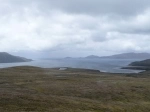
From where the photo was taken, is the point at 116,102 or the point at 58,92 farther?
the point at 58,92

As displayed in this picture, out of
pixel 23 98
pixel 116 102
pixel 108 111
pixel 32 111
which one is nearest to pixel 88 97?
pixel 116 102

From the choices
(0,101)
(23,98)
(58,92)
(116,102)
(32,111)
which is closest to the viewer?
(32,111)

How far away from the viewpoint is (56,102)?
3947 cm

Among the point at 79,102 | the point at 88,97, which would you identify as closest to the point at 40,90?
the point at 88,97

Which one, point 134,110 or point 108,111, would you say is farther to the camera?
point 134,110

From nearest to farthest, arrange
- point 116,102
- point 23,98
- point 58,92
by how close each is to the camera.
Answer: point 23,98
point 116,102
point 58,92

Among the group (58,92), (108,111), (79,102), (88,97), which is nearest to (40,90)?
(58,92)

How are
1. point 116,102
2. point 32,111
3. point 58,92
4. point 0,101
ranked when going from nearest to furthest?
point 32,111, point 0,101, point 116,102, point 58,92

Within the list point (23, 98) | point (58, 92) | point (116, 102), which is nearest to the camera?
point (23, 98)

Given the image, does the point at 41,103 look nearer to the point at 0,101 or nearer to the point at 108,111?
the point at 0,101

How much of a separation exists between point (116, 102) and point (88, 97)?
5695 mm

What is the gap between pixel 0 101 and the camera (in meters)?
37.7

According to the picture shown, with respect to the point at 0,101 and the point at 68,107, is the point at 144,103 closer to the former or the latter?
the point at 68,107

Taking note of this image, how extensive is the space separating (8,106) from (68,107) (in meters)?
8.78
